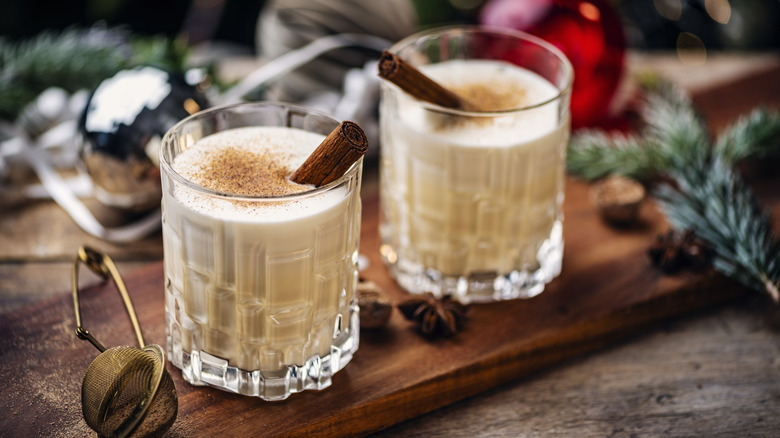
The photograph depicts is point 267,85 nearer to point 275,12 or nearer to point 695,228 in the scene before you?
point 275,12

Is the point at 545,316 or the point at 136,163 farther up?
the point at 136,163

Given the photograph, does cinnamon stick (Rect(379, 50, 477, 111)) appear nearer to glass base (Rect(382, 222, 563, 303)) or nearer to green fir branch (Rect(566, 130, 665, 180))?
glass base (Rect(382, 222, 563, 303))

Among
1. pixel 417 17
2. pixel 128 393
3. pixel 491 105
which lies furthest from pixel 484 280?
pixel 417 17

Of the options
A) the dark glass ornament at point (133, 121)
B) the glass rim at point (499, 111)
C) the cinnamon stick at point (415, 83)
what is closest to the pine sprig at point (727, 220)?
the glass rim at point (499, 111)

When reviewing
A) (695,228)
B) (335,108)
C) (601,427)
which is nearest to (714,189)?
(695,228)

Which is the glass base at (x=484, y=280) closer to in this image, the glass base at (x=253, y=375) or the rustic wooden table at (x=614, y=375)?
the rustic wooden table at (x=614, y=375)

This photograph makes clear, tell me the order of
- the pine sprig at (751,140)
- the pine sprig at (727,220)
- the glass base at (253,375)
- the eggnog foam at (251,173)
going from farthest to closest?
the pine sprig at (751,140) → the pine sprig at (727,220) → the glass base at (253,375) → the eggnog foam at (251,173)
